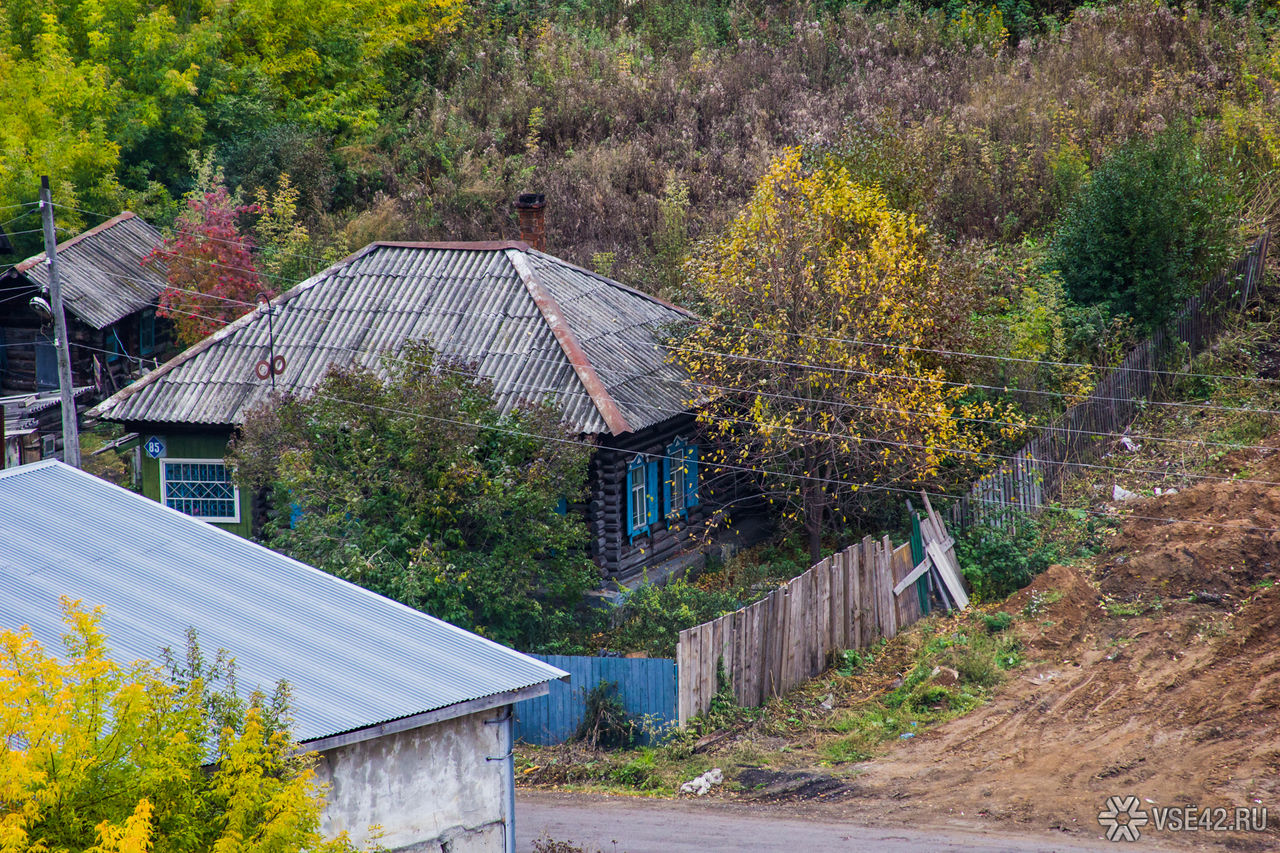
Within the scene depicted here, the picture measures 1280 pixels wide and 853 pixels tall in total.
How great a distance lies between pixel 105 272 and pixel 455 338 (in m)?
13.4

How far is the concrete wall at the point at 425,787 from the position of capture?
9117 mm

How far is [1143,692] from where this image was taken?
15.0m

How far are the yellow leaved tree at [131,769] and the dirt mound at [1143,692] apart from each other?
849 cm

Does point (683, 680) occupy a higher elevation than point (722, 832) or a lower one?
higher

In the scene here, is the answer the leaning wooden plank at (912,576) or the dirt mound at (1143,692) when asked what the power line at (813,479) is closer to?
the dirt mound at (1143,692)

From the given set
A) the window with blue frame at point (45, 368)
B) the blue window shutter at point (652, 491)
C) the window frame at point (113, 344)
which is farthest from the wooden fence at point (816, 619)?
the window with blue frame at point (45, 368)

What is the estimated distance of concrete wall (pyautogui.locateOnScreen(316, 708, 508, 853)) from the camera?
9.12 meters

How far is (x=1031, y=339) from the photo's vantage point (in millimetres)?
21922

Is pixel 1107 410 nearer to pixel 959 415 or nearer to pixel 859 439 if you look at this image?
pixel 959 415

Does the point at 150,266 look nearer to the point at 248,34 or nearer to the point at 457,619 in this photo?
the point at 248,34

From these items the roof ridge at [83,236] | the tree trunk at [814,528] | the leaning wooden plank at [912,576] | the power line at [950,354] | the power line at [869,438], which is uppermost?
the roof ridge at [83,236]

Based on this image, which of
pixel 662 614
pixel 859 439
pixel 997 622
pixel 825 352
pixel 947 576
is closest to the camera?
pixel 662 614

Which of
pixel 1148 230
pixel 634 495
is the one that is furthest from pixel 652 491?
pixel 1148 230

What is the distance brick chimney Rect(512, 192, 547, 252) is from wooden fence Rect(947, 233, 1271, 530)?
32.3ft
